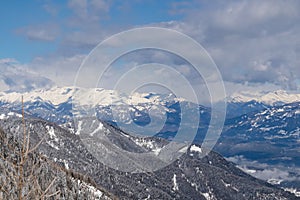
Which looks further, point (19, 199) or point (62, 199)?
point (62, 199)

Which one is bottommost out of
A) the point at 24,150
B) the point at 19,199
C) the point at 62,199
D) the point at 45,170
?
the point at 19,199

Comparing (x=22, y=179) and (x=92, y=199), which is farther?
(x=92, y=199)

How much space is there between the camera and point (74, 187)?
17450 centimetres

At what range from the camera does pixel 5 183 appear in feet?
44.1

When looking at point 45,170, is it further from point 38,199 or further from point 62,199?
point 38,199

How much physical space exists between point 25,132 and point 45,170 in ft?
572

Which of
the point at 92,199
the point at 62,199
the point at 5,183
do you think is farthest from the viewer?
the point at 92,199

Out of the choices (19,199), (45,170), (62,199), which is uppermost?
(45,170)

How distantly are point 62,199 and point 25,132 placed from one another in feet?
428

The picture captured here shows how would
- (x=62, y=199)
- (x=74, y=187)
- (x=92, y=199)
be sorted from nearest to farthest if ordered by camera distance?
(x=62, y=199) < (x=92, y=199) < (x=74, y=187)

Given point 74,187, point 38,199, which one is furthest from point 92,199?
point 38,199

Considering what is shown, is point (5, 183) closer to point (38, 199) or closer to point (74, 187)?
point (38, 199)

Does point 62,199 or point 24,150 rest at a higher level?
point 62,199

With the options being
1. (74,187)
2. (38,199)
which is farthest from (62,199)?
(38,199)
